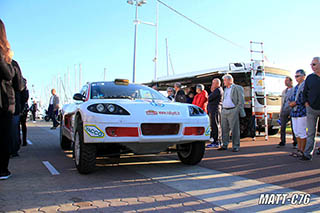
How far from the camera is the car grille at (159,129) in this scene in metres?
3.91

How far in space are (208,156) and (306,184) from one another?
7.70 feet

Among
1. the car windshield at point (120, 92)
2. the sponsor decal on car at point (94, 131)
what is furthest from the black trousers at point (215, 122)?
the sponsor decal on car at point (94, 131)

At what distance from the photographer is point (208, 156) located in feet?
19.0

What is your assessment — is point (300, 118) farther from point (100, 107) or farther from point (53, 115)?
point (53, 115)

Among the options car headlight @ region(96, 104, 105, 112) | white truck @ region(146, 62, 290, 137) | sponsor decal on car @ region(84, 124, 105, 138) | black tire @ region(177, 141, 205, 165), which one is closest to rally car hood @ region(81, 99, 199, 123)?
car headlight @ region(96, 104, 105, 112)

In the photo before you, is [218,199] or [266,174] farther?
[266,174]

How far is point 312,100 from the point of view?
492cm

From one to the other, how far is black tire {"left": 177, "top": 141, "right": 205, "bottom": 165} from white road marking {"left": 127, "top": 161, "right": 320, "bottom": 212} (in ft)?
0.40

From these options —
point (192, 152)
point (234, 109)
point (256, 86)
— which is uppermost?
point (256, 86)

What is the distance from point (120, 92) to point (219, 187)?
8.16 feet

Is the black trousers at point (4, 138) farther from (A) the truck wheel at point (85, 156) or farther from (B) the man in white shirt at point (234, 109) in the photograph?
(B) the man in white shirt at point (234, 109)

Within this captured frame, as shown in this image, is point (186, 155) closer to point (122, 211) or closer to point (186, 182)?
point (186, 182)

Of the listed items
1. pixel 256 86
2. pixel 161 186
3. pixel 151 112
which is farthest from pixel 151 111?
pixel 256 86

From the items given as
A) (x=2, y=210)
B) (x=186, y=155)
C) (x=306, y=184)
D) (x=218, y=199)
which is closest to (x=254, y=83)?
(x=186, y=155)
